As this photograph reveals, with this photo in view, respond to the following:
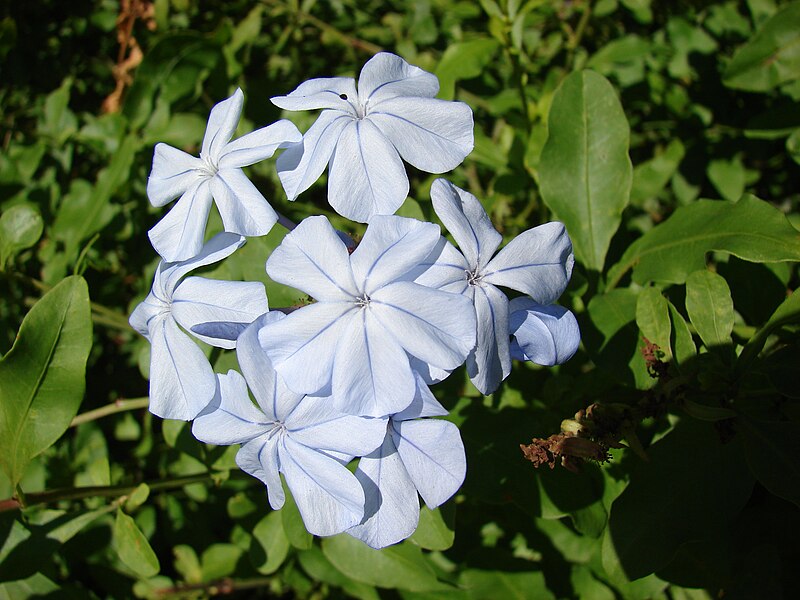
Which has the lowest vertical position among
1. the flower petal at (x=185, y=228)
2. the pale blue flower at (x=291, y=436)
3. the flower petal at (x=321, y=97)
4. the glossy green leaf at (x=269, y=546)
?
the glossy green leaf at (x=269, y=546)

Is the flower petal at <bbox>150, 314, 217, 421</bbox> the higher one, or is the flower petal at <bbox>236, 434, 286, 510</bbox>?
the flower petal at <bbox>150, 314, 217, 421</bbox>

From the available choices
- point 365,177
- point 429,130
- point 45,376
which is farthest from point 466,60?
point 45,376

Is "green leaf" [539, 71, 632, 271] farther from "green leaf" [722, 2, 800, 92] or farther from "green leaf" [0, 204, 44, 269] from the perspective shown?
"green leaf" [0, 204, 44, 269]

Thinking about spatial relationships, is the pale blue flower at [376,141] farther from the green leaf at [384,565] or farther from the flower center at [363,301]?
the green leaf at [384,565]

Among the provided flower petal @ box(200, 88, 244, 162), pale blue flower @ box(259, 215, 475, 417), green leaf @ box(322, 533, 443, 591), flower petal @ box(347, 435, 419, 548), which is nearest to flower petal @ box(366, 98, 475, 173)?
pale blue flower @ box(259, 215, 475, 417)

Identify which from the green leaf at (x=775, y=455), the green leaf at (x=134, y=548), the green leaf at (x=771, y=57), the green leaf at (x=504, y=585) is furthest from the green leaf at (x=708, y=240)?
the green leaf at (x=134, y=548)
